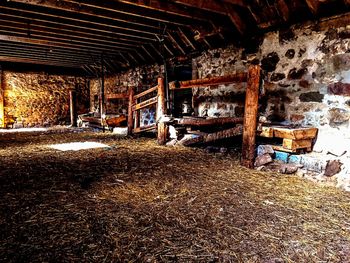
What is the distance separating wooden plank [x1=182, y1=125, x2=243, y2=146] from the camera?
365cm

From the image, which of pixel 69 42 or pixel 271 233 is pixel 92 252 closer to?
pixel 271 233

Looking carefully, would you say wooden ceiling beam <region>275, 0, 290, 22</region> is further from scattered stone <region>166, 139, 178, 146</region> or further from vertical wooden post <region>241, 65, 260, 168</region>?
scattered stone <region>166, 139, 178, 146</region>

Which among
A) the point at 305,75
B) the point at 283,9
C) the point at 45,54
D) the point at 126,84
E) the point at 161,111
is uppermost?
the point at 45,54

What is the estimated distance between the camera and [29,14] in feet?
14.9

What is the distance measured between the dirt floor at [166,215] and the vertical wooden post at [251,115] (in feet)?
0.77

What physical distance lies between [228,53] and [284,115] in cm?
188

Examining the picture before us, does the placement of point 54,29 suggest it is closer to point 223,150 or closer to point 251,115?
point 223,150

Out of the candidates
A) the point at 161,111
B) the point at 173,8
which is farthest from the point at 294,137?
the point at 173,8

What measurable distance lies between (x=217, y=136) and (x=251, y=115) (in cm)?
87

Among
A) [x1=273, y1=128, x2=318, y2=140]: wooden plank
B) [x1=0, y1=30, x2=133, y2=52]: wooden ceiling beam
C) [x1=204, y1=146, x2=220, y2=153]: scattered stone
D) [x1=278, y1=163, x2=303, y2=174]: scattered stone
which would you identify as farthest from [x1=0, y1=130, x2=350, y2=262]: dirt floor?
[x1=0, y1=30, x2=133, y2=52]: wooden ceiling beam

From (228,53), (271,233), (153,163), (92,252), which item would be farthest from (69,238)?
(228,53)

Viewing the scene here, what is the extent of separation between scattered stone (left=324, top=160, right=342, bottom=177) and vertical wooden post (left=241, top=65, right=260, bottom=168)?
87cm

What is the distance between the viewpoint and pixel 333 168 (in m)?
2.78

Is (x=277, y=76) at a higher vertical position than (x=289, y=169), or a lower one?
higher
